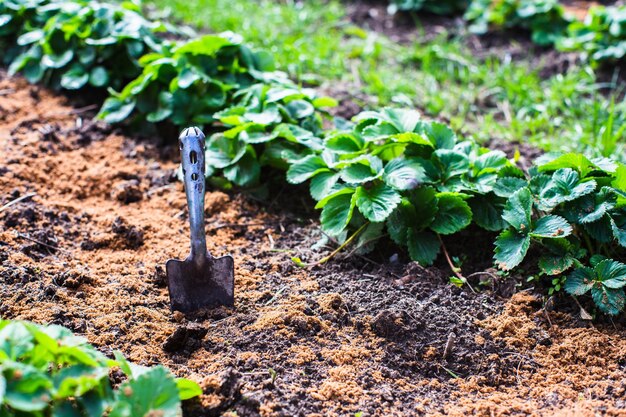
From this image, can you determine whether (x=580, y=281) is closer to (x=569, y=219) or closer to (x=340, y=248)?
(x=569, y=219)

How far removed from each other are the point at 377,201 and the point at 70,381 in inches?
54.2

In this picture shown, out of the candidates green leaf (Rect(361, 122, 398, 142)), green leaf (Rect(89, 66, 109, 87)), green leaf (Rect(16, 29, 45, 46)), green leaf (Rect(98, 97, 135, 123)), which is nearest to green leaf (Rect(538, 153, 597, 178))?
green leaf (Rect(361, 122, 398, 142))

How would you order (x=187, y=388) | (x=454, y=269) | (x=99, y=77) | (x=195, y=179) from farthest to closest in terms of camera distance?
(x=99, y=77) → (x=454, y=269) → (x=195, y=179) → (x=187, y=388)

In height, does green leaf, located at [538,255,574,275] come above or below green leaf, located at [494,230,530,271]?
below

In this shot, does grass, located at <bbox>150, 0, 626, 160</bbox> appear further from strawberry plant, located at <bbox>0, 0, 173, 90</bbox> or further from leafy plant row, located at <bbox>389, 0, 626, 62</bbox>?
strawberry plant, located at <bbox>0, 0, 173, 90</bbox>

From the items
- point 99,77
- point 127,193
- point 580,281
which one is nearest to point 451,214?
point 580,281

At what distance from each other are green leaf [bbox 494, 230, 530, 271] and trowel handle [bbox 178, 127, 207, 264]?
104cm

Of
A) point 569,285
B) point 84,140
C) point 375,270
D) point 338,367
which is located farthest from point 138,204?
point 569,285

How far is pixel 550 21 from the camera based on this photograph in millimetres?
5082

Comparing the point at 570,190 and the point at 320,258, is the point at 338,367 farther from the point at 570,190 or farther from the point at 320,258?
the point at 570,190

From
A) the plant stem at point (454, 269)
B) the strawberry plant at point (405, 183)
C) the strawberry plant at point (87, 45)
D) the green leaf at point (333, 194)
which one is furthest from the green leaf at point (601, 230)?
the strawberry plant at point (87, 45)

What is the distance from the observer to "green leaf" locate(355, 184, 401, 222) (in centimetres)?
260

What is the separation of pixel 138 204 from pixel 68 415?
62.7 inches

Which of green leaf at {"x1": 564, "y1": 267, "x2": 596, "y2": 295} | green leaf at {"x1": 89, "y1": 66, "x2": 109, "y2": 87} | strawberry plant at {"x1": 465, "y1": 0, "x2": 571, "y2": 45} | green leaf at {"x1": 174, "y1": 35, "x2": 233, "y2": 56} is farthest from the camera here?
strawberry plant at {"x1": 465, "y1": 0, "x2": 571, "y2": 45}
